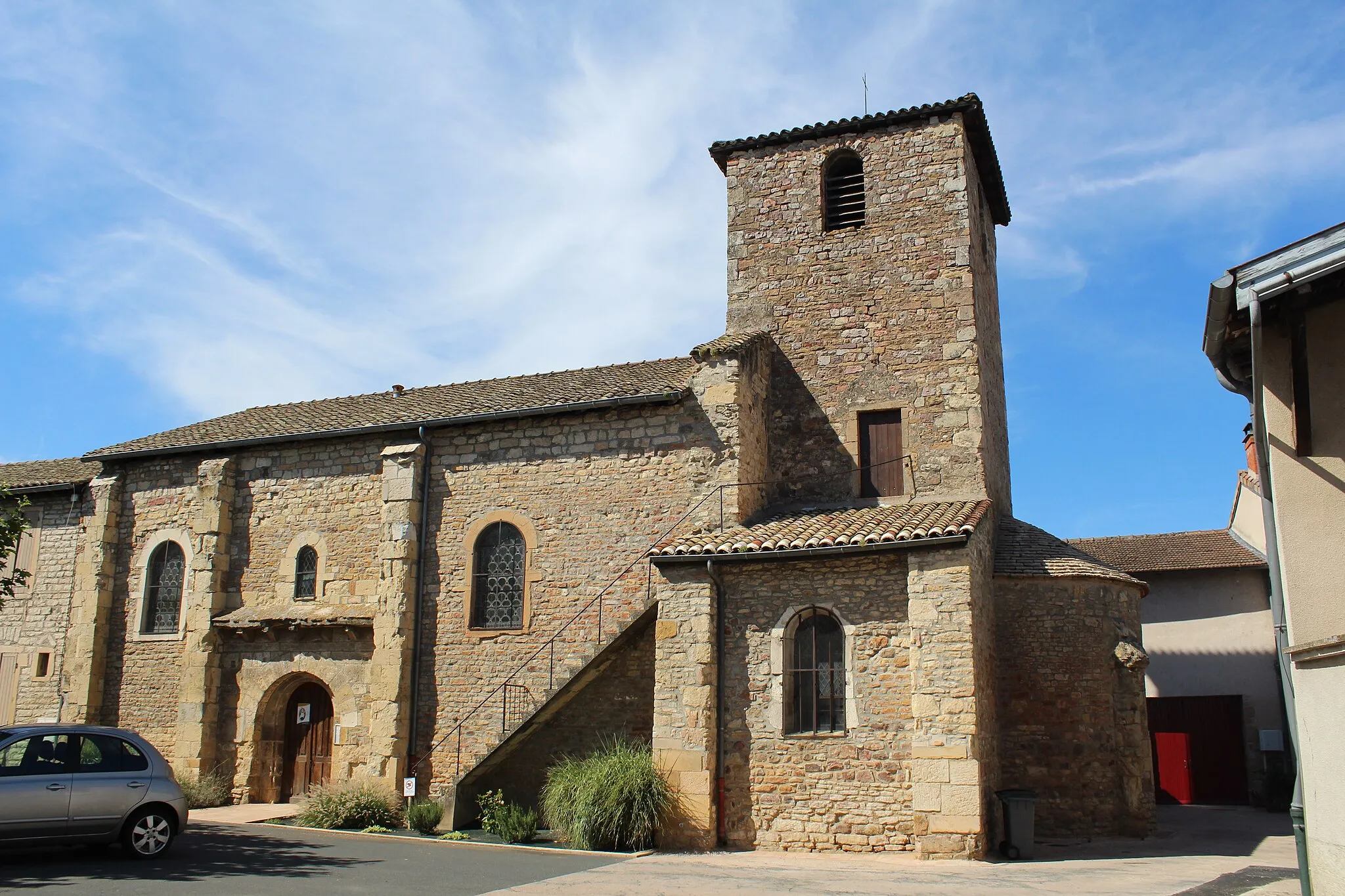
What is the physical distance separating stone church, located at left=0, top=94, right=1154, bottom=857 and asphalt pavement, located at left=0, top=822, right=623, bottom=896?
72.4 inches

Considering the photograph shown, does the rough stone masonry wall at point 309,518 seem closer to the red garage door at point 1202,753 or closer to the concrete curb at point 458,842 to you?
the concrete curb at point 458,842

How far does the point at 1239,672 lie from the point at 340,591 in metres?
17.3

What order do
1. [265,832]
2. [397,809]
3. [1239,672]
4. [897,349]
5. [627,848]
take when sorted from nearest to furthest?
[627,848] → [265,832] → [397,809] → [897,349] → [1239,672]

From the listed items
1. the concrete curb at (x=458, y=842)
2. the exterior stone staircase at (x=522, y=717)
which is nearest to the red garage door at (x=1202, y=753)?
the exterior stone staircase at (x=522, y=717)

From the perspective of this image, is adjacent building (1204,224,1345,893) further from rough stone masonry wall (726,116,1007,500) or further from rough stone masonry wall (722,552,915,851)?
rough stone masonry wall (726,116,1007,500)

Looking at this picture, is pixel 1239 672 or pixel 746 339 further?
pixel 1239 672

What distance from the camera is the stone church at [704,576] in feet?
41.1

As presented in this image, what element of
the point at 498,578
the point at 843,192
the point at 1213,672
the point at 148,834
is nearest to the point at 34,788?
the point at 148,834

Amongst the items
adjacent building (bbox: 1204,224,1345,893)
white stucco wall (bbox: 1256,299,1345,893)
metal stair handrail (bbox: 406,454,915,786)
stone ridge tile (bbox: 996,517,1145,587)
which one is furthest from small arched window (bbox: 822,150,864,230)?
white stucco wall (bbox: 1256,299,1345,893)

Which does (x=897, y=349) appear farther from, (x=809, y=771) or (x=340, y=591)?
(x=340, y=591)

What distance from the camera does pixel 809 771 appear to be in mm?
12414

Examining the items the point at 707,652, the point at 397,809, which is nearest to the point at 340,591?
the point at 397,809

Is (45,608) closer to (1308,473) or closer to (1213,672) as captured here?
(1308,473)

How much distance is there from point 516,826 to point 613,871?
2.74 meters
